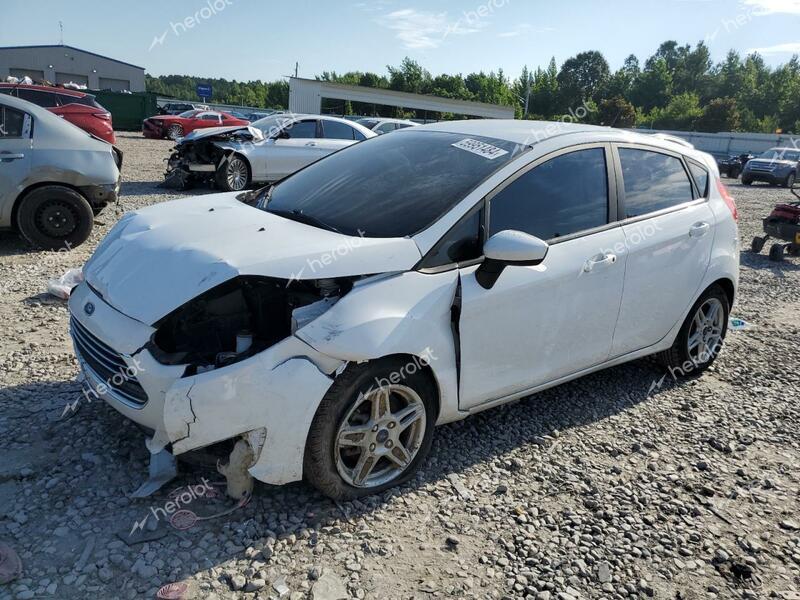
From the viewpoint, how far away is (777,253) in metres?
9.47

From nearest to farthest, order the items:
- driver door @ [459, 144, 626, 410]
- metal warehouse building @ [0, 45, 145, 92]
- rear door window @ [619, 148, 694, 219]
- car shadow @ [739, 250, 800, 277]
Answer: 1. driver door @ [459, 144, 626, 410]
2. rear door window @ [619, 148, 694, 219]
3. car shadow @ [739, 250, 800, 277]
4. metal warehouse building @ [0, 45, 145, 92]

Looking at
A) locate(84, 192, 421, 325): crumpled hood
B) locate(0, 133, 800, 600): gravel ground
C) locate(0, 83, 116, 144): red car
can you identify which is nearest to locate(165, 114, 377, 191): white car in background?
locate(0, 83, 116, 144): red car

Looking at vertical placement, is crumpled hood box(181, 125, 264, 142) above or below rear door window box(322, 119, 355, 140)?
below

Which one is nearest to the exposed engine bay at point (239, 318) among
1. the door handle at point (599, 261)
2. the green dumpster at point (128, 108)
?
the door handle at point (599, 261)

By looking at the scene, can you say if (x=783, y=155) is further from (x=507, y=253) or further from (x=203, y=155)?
(x=507, y=253)

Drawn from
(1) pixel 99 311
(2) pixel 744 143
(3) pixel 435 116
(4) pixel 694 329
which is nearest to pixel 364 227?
(1) pixel 99 311

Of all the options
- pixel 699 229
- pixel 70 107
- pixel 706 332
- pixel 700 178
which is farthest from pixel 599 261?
pixel 70 107

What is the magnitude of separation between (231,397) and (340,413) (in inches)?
19.1

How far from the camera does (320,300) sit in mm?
2701

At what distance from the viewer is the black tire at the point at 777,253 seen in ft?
31.0

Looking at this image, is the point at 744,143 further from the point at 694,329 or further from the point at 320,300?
the point at 320,300

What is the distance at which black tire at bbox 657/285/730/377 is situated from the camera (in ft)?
14.2

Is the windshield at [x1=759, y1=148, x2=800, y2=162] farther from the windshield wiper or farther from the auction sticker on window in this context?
the windshield wiper

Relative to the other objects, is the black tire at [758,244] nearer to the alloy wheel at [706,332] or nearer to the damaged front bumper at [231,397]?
the alloy wheel at [706,332]
